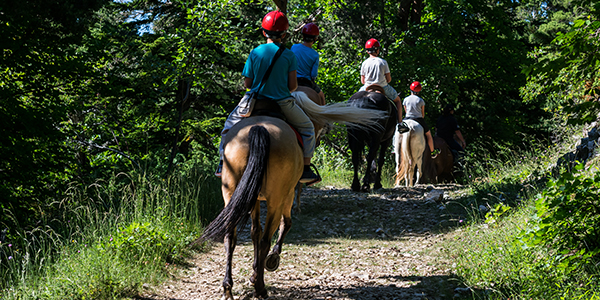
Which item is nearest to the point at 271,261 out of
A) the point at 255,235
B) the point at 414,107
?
the point at 255,235

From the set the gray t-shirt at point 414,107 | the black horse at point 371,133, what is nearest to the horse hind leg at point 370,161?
the black horse at point 371,133

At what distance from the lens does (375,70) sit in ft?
31.6

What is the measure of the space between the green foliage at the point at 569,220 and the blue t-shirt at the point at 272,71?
2.59 metres

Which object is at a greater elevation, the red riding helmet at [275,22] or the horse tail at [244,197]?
the red riding helmet at [275,22]

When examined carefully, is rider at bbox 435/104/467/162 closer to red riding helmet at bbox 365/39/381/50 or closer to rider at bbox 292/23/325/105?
red riding helmet at bbox 365/39/381/50

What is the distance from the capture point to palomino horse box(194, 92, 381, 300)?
161 inches

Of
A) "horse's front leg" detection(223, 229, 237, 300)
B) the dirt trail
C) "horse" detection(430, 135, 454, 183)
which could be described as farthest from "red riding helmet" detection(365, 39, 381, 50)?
"horse's front leg" detection(223, 229, 237, 300)

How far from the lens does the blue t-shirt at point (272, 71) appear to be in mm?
4832

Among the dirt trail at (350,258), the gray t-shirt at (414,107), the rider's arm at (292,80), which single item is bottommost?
the dirt trail at (350,258)

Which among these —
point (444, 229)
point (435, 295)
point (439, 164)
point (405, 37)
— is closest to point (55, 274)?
point (435, 295)

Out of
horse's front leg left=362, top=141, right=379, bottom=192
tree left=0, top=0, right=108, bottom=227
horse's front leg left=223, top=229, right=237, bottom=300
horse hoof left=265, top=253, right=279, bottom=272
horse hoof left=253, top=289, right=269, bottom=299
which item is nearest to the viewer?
horse's front leg left=223, top=229, right=237, bottom=300

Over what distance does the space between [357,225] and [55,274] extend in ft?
15.4

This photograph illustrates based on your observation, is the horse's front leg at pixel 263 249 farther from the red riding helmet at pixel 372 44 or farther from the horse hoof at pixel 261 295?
the red riding helmet at pixel 372 44

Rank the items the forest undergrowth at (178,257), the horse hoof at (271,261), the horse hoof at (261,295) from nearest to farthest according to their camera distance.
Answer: the forest undergrowth at (178,257), the horse hoof at (261,295), the horse hoof at (271,261)
